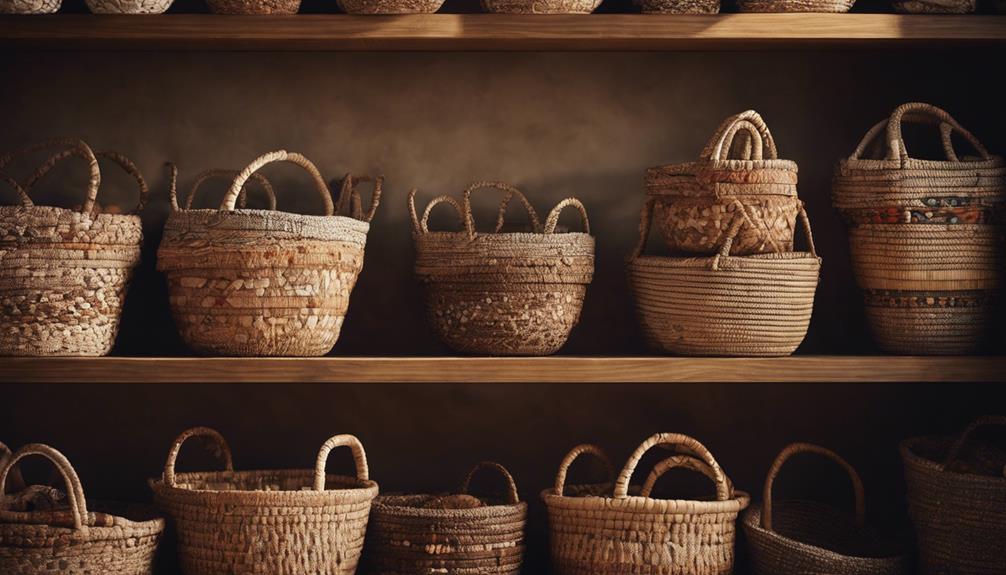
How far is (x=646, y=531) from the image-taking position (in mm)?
2145

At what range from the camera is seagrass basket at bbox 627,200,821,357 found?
2.18 metres

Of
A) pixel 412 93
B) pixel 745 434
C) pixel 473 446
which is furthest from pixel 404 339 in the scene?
pixel 745 434

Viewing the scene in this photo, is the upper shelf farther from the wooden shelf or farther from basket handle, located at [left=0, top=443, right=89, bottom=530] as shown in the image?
basket handle, located at [left=0, top=443, right=89, bottom=530]

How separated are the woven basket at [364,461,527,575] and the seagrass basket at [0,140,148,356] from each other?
707 mm

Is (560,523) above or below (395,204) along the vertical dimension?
below

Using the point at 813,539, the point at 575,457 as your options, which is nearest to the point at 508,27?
the point at 575,457

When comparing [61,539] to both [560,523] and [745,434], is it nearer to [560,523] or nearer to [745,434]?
[560,523]

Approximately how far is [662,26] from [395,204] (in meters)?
0.75

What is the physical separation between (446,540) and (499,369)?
36 centimetres

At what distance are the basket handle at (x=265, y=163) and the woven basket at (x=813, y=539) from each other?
1.11 m

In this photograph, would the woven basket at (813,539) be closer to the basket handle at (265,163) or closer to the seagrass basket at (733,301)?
the seagrass basket at (733,301)

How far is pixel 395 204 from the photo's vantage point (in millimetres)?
2537

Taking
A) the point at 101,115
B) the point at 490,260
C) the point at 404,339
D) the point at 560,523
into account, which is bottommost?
the point at 560,523

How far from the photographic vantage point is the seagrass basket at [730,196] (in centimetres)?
218
